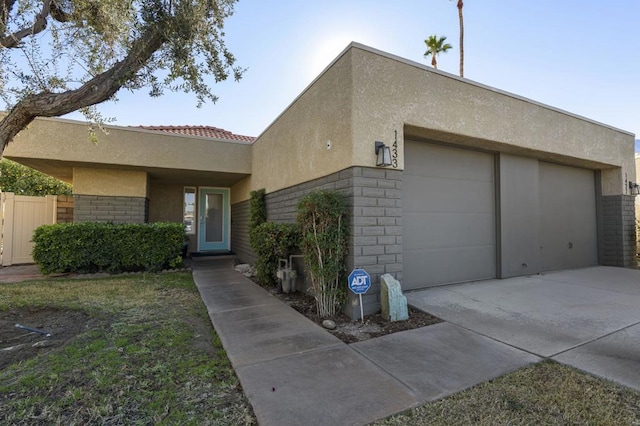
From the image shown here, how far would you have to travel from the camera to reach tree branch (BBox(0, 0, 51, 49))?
13.6ft

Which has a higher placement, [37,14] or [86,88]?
[37,14]

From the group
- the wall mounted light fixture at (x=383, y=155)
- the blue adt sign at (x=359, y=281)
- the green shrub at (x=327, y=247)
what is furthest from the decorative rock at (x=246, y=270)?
the wall mounted light fixture at (x=383, y=155)

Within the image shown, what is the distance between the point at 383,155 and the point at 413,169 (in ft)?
4.65

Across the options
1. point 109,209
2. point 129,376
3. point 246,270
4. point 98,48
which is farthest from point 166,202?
point 129,376

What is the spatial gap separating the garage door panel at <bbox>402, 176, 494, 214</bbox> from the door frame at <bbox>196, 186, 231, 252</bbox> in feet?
29.2

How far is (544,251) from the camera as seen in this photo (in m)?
7.26

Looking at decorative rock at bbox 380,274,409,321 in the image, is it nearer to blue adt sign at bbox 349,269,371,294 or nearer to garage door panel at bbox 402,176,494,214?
blue adt sign at bbox 349,269,371,294

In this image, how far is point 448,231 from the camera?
580 cm

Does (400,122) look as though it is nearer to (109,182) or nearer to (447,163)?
(447,163)

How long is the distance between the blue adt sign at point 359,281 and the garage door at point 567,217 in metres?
5.73

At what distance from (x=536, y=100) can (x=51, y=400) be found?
28.8 feet

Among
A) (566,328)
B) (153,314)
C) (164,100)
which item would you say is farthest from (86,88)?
(566,328)

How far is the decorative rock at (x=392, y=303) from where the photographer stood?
3.99 meters

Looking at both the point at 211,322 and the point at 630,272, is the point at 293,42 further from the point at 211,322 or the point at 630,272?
the point at 630,272
